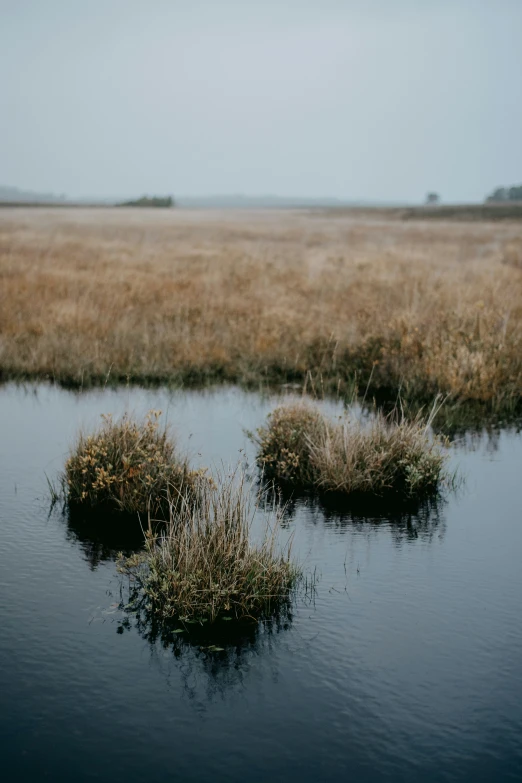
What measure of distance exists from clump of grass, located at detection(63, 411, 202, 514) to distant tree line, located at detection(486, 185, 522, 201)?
128 metres

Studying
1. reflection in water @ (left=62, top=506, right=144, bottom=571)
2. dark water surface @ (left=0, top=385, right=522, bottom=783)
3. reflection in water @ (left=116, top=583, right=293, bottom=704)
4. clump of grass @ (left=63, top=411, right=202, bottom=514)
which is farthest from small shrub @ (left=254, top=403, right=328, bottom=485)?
reflection in water @ (left=116, top=583, right=293, bottom=704)

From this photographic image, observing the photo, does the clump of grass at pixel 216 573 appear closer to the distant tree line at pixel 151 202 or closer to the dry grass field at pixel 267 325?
the dry grass field at pixel 267 325

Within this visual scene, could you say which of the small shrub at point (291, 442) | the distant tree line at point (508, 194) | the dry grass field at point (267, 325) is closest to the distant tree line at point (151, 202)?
the distant tree line at point (508, 194)

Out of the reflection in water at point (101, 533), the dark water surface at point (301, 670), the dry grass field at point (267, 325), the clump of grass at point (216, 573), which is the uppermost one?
the dry grass field at point (267, 325)

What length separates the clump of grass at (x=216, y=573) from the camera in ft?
21.2

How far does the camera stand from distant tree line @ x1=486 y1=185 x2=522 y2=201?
13425 cm

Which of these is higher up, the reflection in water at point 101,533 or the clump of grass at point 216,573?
the clump of grass at point 216,573

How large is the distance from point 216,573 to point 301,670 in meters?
1.01

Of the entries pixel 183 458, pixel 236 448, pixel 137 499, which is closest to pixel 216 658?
pixel 137 499

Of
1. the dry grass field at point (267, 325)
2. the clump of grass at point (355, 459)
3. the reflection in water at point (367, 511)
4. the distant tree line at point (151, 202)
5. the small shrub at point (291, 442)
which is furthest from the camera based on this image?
the distant tree line at point (151, 202)

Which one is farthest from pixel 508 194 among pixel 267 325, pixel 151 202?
pixel 267 325

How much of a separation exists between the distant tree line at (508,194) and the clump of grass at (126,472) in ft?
418

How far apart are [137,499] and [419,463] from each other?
2.90m

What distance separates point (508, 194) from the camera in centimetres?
14312
